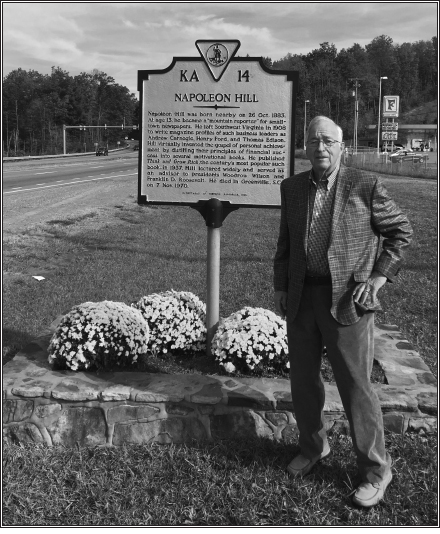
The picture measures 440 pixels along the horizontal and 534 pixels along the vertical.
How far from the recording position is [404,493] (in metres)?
3.08

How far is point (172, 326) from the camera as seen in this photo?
4668mm

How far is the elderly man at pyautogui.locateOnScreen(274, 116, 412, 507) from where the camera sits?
2873 millimetres

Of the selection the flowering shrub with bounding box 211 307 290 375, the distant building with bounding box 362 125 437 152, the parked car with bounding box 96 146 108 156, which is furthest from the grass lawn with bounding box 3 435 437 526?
the distant building with bounding box 362 125 437 152

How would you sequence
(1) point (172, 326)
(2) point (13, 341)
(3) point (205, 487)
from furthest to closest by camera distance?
(2) point (13, 341) < (1) point (172, 326) < (3) point (205, 487)

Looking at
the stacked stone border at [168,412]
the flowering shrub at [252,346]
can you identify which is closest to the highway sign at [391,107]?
the flowering shrub at [252,346]

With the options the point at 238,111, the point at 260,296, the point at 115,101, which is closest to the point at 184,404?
the point at 238,111

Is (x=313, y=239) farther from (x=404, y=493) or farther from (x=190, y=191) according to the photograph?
(x=190, y=191)

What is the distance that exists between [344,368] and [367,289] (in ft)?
1.36

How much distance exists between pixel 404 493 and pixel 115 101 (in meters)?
107

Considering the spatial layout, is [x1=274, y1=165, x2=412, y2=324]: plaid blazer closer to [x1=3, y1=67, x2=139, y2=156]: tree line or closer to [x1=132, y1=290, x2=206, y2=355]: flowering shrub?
[x1=132, y1=290, x2=206, y2=355]: flowering shrub

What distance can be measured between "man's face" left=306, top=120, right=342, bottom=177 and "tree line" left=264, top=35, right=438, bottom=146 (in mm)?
74745

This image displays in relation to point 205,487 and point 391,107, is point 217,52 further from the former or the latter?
point 391,107

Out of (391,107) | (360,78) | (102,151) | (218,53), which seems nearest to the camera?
(218,53)

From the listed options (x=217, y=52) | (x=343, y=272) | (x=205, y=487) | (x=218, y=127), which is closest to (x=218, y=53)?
(x=217, y=52)
